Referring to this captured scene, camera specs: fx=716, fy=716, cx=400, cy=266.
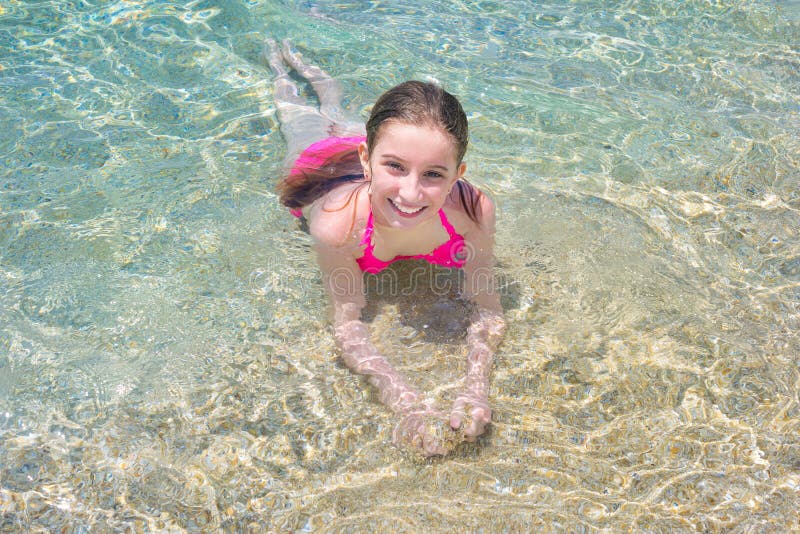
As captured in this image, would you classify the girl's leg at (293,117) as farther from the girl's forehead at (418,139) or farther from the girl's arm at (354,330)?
the girl's forehead at (418,139)

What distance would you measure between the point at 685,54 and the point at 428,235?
137 inches

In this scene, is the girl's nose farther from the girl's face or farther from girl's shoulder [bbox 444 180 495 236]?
girl's shoulder [bbox 444 180 495 236]

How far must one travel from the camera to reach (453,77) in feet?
18.0

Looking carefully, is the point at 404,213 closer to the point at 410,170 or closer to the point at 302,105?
the point at 410,170

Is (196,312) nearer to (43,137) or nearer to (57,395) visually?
(57,395)

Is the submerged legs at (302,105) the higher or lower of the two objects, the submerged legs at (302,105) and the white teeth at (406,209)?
the lower

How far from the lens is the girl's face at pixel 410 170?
2854 millimetres

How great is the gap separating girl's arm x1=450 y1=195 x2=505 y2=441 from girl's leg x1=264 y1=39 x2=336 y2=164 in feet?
4.90

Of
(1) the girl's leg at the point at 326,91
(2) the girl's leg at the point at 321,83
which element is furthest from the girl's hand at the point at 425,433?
(2) the girl's leg at the point at 321,83

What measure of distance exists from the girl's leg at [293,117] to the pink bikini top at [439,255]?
3.82ft

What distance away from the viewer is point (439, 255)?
3.75 metres

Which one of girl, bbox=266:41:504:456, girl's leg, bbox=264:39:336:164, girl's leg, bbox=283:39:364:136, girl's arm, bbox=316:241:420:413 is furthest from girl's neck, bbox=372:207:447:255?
girl's leg, bbox=283:39:364:136

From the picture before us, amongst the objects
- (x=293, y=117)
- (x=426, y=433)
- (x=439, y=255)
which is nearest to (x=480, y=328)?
(x=439, y=255)

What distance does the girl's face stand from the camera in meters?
2.85
